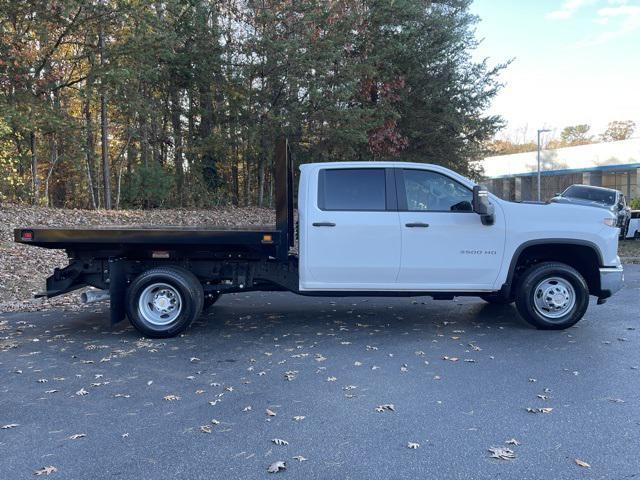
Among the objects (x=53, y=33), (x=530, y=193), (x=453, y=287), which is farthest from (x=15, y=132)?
(x=530, y=193)

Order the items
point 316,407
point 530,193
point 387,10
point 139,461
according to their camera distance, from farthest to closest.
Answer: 1. point 530,193
2. point 387,10
3. point 316,407
4. point 139,461

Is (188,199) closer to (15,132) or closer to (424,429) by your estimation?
(15,132)

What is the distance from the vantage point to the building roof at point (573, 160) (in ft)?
123

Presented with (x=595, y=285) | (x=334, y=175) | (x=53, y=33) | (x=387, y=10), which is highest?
(x=387, y=10)

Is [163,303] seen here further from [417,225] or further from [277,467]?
[277,467]

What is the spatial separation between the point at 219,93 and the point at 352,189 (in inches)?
658

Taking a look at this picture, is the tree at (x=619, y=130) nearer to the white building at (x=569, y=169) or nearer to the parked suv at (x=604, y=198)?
the white building at (x=569, y=169)

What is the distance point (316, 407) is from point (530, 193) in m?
46.3

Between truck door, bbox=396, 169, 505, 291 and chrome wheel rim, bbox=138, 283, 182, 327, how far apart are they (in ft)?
8.92

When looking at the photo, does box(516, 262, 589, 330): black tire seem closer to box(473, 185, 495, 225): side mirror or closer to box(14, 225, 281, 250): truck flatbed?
box(473, 185, 495, 225): side mirror

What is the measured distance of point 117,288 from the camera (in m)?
6.72

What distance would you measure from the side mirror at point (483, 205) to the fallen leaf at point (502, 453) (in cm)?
332

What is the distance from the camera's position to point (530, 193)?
154ft

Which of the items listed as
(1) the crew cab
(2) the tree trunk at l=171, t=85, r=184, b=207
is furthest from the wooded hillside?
(1) the crew cab
